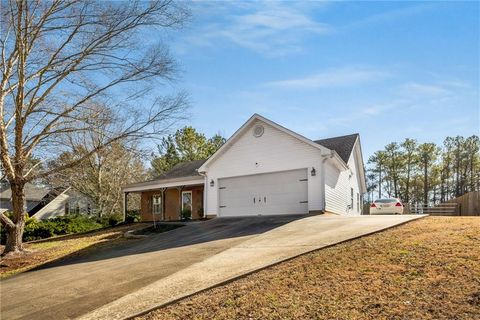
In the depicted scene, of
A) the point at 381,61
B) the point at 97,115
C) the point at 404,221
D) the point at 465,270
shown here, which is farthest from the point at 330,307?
the point at 97,115

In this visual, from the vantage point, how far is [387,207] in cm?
2206

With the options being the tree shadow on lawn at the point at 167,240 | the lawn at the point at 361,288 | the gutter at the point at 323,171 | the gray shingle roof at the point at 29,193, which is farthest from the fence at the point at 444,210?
the gray shingle roof at the point at 29,193

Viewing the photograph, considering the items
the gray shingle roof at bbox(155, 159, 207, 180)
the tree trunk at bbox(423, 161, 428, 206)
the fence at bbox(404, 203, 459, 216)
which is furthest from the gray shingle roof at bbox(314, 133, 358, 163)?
the tree trunk at bbox(423, 161, 428, 206)

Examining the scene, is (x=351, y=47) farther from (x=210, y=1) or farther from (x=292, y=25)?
(x=210, y=1)

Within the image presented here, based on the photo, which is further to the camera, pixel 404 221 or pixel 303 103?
pixel 303 103

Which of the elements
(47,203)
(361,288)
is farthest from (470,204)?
(47,203)

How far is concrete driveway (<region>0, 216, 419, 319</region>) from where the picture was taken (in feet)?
23.2

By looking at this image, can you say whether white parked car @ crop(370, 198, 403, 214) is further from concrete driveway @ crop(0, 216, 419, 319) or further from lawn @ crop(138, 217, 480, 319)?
lawn @ crop(138, 217, 480, 319)

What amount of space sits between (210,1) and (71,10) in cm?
467

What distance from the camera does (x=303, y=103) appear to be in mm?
15031

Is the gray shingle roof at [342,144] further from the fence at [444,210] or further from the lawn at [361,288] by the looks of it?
the lawn at [361,288]

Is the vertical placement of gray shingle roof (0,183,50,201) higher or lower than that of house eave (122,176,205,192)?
lower

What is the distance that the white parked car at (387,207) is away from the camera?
71.9ft

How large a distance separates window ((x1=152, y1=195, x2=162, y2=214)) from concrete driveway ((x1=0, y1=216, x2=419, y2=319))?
44.4 ft
